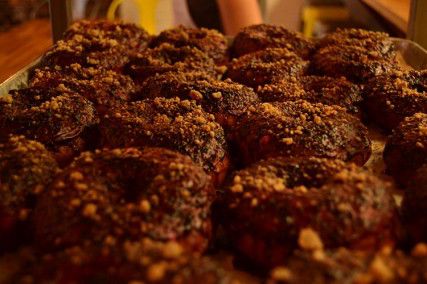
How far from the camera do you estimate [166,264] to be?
909 millimetres

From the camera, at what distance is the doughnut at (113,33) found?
2332 mm

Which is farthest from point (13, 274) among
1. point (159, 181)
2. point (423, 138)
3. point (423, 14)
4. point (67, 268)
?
point (423, 14)

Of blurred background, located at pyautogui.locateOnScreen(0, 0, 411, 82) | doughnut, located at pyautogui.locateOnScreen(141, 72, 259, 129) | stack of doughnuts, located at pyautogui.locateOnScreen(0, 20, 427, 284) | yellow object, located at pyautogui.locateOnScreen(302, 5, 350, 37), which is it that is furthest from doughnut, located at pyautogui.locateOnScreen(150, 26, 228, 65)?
yellow object, located at pyautogui.locateOnScreen(302, 5, 350, 37)

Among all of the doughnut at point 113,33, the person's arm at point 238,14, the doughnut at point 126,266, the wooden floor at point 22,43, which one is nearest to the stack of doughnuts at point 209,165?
the doughnut at point 126,266

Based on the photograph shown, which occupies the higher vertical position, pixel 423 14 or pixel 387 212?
pixel 423 14

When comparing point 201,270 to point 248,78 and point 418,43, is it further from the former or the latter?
point 418,43

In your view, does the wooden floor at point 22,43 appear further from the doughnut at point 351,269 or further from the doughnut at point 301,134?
the doughnut at point 351,269

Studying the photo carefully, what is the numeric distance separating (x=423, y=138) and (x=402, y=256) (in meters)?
0.59

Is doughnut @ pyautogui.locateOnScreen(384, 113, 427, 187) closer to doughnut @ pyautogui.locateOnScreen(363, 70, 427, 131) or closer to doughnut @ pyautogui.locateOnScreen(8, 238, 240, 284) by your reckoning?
doughnut @ pyautogui.locateOnScreen(363, 70, 427, 131)

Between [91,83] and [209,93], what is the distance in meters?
0.44

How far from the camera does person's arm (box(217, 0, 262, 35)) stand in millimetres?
3117

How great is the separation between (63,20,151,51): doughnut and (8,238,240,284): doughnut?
4.67 ft

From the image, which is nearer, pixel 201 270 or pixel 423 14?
pixel 201 270

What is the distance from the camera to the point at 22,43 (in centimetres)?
615
